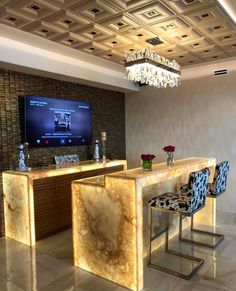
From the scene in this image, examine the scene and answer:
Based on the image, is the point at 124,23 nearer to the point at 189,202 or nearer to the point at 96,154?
the point at 189,202

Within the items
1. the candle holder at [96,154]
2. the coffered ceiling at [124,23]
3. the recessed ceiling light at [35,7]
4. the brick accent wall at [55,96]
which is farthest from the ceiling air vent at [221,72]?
the recessed ceiling light at [35,7]

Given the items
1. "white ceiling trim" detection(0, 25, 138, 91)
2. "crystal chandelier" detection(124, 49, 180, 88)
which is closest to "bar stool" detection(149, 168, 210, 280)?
"crystal chandelier" detection(124, 49, 180, 88)

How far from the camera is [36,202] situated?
379 centimetres

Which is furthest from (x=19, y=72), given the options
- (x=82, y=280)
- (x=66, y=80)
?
(x=82, y=280)

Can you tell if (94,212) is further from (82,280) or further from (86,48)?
(86,48)

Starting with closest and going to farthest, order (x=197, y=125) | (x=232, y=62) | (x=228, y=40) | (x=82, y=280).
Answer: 1. (x=82, y=280)
2. (x=228, y=40)
3. (x=232, y=62)
4. (x=197, y=125)

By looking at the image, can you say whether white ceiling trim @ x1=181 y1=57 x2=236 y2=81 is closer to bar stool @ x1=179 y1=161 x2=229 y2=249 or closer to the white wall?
the white wall

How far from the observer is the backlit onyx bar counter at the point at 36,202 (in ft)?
12.2

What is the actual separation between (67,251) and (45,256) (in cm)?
29

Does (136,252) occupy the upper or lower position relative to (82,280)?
upper

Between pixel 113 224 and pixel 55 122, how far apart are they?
253 centimetres

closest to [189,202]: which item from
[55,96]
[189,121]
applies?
[189,121]

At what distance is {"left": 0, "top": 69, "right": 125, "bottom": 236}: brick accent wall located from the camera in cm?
401

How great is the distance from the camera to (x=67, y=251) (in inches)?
136
